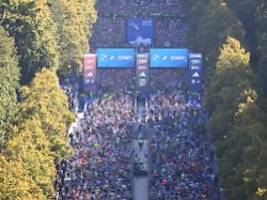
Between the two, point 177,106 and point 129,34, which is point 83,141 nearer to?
point 177,106

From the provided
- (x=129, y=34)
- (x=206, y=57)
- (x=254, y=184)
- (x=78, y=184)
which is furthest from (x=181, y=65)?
(x=254, y=184)

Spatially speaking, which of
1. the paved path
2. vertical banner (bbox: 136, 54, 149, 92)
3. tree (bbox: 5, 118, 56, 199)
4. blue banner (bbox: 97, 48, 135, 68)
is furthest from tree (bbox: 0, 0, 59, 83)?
tree (bbox: 5, 118, 56, 199)

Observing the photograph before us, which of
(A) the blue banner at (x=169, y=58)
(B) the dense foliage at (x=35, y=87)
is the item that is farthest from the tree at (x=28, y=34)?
(A) the blue banner at (x=169, y=58)

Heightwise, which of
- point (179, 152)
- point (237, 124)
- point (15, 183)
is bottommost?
point (179, 152)

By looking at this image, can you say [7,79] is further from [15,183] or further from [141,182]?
[15,183]

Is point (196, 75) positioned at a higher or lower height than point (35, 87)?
higher

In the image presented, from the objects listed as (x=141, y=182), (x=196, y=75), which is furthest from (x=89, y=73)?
(x=141, y=182)

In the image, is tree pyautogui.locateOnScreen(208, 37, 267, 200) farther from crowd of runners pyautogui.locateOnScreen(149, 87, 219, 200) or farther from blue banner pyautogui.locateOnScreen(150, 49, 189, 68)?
blue banner pyautogui.locateOnScreen(150, 49, 189, 68)
